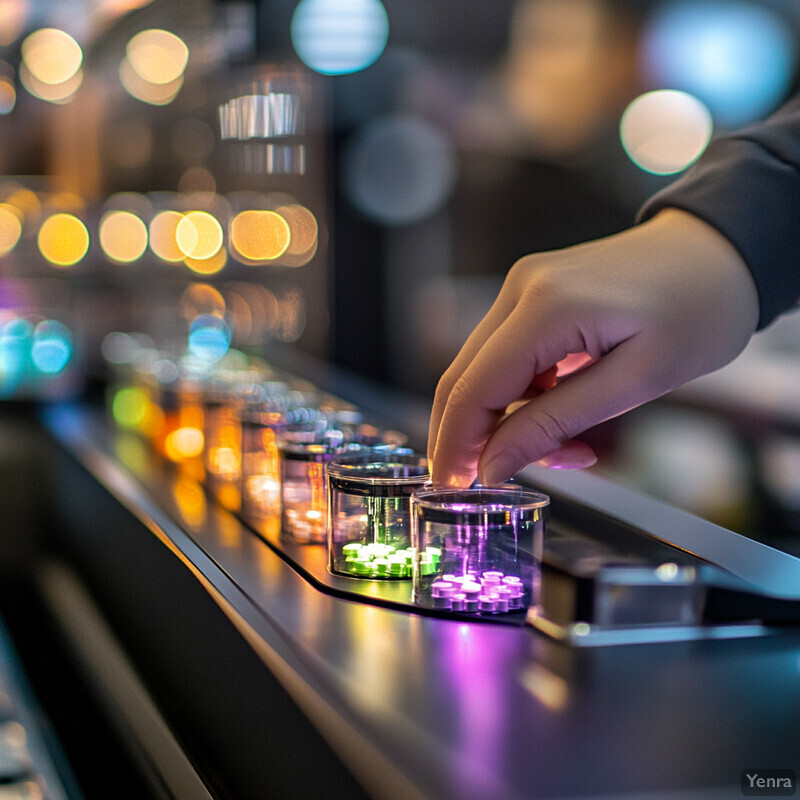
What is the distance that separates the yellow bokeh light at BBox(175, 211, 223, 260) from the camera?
103 inches

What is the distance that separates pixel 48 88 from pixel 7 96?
121mm

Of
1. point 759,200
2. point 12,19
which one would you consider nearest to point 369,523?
point 759,200

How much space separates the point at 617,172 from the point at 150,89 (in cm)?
325

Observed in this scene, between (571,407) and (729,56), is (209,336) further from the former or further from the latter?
(729,56)

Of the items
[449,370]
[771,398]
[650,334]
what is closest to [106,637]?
[449,370]

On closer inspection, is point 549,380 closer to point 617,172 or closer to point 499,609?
point 499,609

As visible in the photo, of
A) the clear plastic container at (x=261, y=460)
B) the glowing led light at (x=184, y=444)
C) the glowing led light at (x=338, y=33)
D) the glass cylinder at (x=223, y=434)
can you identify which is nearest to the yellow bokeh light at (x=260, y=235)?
the glowing led light at (x=338, y=33)

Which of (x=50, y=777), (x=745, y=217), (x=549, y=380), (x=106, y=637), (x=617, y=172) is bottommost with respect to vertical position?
(x=50, y=777)

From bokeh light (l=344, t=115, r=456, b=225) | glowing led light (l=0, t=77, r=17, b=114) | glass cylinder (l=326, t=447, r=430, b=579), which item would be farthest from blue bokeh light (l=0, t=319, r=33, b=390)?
glass cylinder (l=326, t=447, r=430, b=579)

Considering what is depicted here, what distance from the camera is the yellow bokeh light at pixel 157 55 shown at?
→ 2.05m

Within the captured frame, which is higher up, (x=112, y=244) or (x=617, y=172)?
(x=617, y=172)

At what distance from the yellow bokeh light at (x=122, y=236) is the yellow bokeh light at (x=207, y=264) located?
136 millimetres

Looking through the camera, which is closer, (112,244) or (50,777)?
(50,777)

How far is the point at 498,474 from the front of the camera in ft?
2.23
